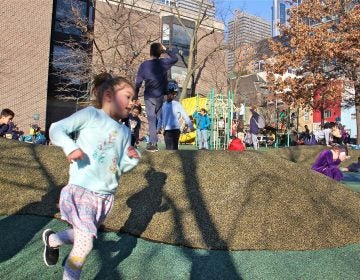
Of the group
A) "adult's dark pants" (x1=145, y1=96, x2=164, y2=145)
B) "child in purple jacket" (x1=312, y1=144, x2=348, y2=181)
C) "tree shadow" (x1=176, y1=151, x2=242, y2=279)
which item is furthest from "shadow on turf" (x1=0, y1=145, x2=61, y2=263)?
"child in purple jacket" (x1=312, y1=144, x2=348, y2=181)

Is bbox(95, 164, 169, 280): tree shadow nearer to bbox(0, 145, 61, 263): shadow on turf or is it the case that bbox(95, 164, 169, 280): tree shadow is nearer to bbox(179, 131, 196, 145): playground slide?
bbox(0, 145, 61, 263): shadow on turf

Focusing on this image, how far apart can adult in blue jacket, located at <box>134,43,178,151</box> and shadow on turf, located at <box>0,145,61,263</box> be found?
218cm

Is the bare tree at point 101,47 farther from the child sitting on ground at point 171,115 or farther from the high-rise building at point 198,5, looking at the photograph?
the child sitting on ground at point 171,115

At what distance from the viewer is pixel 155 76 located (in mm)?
7062

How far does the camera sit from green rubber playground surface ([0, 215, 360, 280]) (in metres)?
3.43

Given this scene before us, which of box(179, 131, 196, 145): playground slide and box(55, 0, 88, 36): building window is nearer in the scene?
box(179, 131, 196, 145): playground slide

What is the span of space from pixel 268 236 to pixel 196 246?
788 mm

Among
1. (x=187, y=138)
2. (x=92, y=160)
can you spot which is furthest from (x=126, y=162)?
(x=187, y=138)

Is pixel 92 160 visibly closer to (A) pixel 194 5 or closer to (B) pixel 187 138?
(B) pixel 187 138

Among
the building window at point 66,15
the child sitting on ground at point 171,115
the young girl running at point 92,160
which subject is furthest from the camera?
the building window at point 66,15

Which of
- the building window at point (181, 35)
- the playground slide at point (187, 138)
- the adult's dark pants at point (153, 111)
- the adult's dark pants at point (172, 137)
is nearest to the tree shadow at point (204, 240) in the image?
the adult's dark pants at point (153, 111)

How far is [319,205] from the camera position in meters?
5.04

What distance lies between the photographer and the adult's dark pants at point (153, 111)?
7.27m

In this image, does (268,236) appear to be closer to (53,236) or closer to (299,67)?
(53,236)
